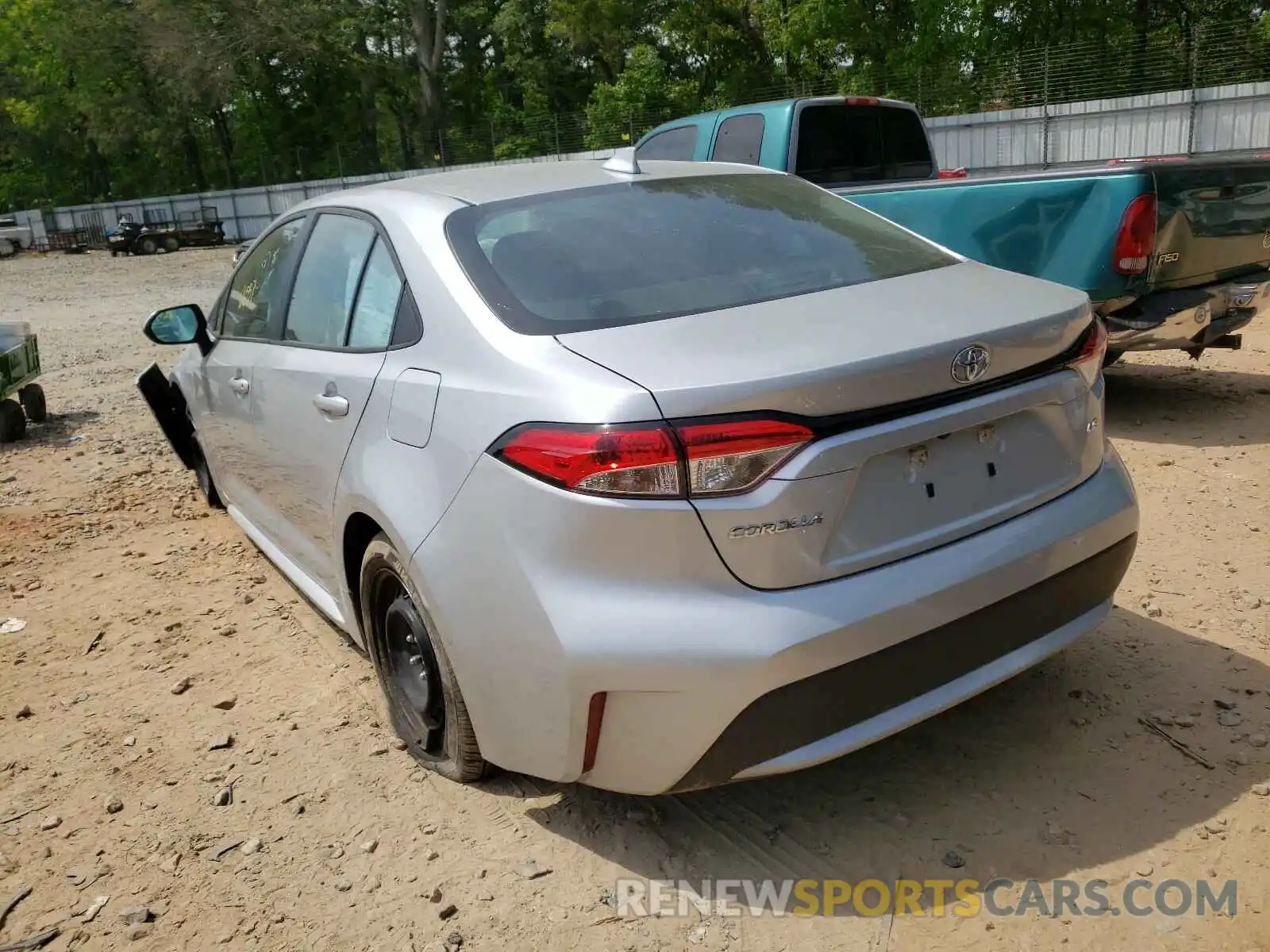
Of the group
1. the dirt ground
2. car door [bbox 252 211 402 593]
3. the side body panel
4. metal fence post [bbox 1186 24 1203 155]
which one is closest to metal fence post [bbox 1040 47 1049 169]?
metal fence post [bbox 1186 24 1203 155]

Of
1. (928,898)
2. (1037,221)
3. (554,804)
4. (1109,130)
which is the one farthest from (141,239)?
(928,898)

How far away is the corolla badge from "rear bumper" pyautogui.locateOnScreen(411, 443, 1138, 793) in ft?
1.24

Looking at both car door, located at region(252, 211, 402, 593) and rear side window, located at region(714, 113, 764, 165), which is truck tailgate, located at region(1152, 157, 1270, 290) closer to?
rear side window, located at region(714, 113, 764, 165)

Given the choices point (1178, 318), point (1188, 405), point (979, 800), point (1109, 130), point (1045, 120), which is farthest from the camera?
point (1045, 120)

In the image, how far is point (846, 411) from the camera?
2238mm

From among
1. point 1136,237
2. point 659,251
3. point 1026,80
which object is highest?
point 1026,80

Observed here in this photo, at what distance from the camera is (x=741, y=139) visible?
7656mm

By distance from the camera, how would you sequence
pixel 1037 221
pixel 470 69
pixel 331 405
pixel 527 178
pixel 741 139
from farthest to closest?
pixel 470 69, pixel 741 139, pixel 1037 221, pixel 527 178, pixel 331 405

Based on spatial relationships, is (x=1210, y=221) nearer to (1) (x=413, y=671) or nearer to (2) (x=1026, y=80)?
(1) (x=413, y=671)

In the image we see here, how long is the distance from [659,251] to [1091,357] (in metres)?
1.19

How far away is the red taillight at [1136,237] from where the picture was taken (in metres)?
5.40

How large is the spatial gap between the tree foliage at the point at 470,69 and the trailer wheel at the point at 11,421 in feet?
68.3

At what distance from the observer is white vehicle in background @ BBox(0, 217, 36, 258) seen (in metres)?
40.3

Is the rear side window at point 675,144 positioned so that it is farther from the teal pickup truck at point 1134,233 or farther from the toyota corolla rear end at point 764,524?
the toyota corolla rear end at point 764,524
